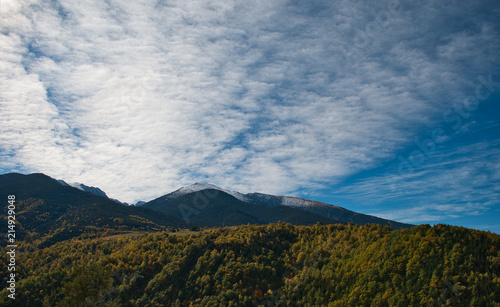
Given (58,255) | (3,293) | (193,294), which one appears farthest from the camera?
(58,255)

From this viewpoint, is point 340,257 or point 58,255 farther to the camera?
point 58,255

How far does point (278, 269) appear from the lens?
129750 mm

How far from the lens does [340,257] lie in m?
110

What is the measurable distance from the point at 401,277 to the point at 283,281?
177 ft

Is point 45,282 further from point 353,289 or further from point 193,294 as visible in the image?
point 353,289

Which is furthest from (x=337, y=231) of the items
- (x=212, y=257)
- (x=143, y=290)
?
(x=143, y=290)

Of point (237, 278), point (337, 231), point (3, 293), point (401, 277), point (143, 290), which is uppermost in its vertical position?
point (337, 231)

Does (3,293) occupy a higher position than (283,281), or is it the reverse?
(283,281)

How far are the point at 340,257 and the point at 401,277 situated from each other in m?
29.5

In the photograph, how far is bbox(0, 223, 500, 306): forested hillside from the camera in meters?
75.2

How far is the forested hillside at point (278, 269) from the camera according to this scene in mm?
75250

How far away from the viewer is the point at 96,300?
93500 mm

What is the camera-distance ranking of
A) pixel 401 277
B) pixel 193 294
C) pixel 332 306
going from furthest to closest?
pixel 193 294
pixel 332 306
pixel 401 277

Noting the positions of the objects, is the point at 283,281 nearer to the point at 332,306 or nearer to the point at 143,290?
the point at 332,306
